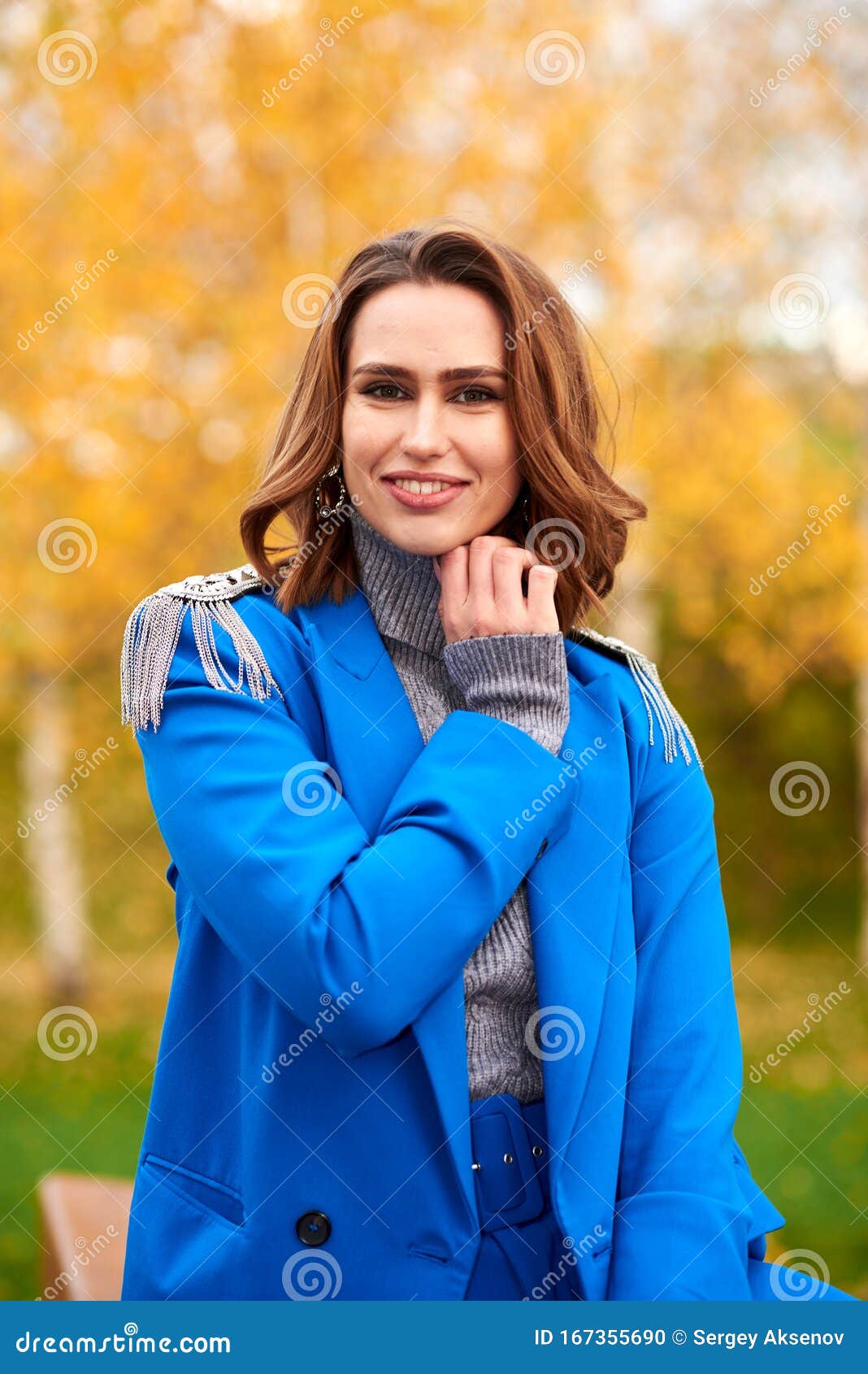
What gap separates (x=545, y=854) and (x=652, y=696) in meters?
0.38

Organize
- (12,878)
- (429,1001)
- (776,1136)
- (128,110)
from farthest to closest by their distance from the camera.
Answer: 1. (12,878)
2. (776,1136)
3. (128,110)
4. (429,1001)

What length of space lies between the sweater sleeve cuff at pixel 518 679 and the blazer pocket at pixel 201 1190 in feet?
2.41

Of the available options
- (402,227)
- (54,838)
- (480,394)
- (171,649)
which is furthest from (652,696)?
(54,838)

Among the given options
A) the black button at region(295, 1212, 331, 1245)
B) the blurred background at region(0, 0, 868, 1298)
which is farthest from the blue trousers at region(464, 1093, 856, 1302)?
the blurred background at region(0, 0, 868, 1298)

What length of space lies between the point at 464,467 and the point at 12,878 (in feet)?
34.4

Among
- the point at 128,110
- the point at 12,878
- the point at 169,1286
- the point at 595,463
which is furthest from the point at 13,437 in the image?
the point at 12,878

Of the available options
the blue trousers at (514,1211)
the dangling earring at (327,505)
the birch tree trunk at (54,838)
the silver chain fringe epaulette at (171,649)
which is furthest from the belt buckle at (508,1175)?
the birch tree trunk at (54,838)

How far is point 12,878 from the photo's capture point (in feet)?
37.8

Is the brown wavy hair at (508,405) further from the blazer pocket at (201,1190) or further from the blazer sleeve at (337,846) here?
the blazer pocket at (201,1190)

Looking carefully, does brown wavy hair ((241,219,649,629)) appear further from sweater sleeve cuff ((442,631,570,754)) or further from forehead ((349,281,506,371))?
sweater sleeve cuff ((442,631,570,754))

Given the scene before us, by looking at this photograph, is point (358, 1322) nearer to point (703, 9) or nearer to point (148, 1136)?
point (148, 1136)

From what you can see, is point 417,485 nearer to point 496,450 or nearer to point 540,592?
point 496,450

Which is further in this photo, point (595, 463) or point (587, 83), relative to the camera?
point (587, 83)

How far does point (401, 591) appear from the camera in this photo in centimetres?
199
